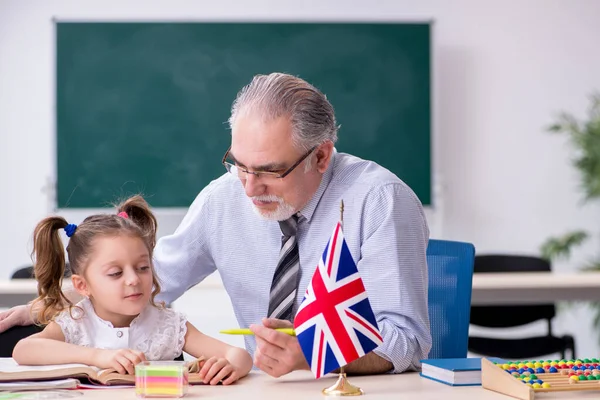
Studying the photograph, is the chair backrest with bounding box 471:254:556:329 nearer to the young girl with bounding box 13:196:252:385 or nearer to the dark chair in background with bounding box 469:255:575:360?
the dark chair in background with bounding box 469:255:575:360

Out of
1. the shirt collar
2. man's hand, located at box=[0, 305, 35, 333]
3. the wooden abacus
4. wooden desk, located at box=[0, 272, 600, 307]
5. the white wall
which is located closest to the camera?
the wooden abacus

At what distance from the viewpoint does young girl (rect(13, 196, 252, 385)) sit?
6.23ft

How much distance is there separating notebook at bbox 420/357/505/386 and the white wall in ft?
12.1

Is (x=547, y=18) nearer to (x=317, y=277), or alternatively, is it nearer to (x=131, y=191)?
(x=131, y=191)

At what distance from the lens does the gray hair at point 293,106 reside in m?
2.07

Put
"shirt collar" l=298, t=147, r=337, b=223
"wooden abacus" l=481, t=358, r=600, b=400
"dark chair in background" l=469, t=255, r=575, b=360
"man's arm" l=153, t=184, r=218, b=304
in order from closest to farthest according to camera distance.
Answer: "wooden abacus" l=481, t=358, r=600, b=400
"shirt collar" l=298, t=147, r=337, b=223
"man's arm" l=153, t=184, r=218, b=304
"dark chair in background" l=469, t=255, r=575, b=360

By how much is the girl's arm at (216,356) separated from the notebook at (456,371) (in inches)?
14.6

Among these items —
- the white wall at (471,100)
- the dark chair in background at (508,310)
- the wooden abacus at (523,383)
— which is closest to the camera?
the wooden abacus at (523,383)

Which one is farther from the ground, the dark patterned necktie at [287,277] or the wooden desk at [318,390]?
the dark patterned necktie at [287,277]

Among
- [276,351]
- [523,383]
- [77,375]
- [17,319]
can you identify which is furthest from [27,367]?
[523,383]

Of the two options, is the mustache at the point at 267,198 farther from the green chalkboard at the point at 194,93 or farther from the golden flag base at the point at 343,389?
the green chalkboard at the point at 194,93

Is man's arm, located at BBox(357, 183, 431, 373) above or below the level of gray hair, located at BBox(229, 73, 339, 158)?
below

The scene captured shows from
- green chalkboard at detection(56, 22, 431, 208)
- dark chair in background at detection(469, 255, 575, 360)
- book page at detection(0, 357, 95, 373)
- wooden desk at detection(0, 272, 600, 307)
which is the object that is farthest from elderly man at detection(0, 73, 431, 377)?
green chalkboard at detection(56, 22, 431, 208)

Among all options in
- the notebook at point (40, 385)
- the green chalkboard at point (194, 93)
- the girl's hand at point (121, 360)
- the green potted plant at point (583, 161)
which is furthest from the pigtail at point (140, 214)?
the green potted plant at point (583, 161)
